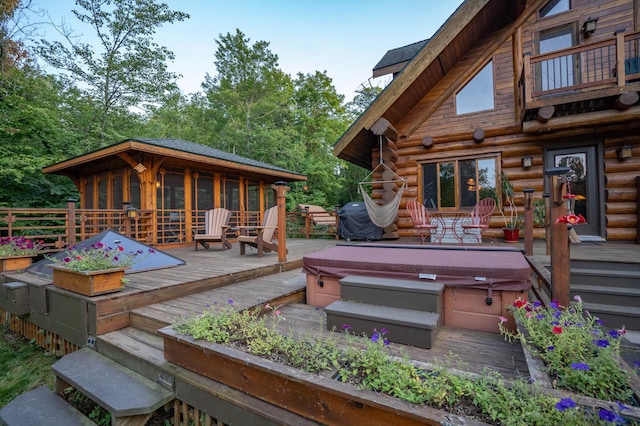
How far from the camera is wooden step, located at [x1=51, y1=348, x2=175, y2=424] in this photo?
1801 millimetres

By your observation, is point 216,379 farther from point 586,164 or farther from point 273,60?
point 273,60

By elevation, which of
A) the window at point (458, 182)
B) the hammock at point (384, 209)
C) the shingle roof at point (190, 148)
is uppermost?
the shingle roof at point (190, 148)

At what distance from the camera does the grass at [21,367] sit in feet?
8.59

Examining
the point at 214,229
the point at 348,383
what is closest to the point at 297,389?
the point at 348,383

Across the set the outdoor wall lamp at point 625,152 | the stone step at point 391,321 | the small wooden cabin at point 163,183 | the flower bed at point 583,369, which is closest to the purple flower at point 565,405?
the flower bed at point 583,369

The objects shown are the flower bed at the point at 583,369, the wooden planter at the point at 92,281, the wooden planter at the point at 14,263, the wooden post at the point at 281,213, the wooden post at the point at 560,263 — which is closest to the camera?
the flower bed at the point at 583,369

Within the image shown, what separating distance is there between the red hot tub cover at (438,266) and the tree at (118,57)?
1207 cm

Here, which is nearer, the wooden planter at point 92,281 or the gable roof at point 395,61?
the wooden planter at point 92,281

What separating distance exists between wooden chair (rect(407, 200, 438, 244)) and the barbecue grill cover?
1.12 m

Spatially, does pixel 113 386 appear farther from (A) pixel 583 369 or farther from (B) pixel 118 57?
(B) pixel 118 57

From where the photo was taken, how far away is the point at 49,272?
3.59 metres

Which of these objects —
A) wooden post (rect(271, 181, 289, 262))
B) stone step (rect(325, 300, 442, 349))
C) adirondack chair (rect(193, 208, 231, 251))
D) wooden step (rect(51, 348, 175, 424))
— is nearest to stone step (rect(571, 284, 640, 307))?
stone step (rect(325, 300, 442, 349))

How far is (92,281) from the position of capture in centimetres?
255

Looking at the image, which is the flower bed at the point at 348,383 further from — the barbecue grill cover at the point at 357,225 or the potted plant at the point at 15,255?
the barbecue grill cover at the point at 357,225
